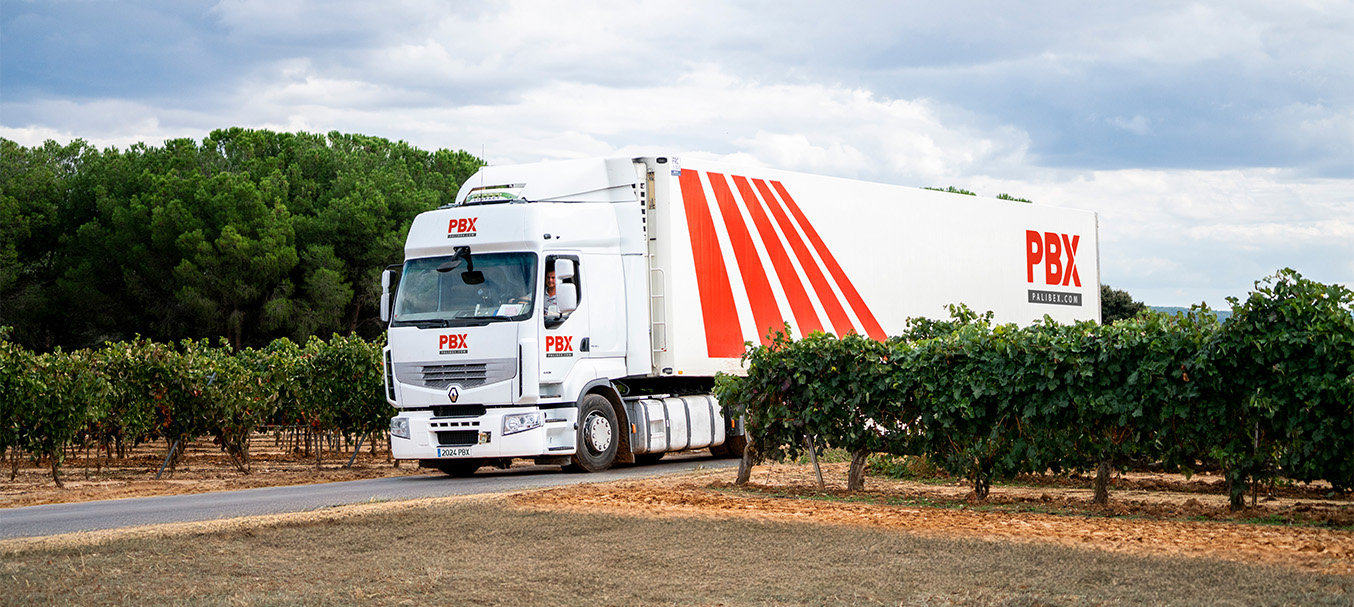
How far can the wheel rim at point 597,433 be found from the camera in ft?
54.2

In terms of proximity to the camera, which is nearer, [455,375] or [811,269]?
[455,375]

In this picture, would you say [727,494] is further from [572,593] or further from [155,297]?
[155,297]

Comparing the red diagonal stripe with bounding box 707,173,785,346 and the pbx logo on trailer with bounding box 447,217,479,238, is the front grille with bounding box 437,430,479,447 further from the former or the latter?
the red diagonal stripe with bounding box 707,173,785,346

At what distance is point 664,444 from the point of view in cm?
1736

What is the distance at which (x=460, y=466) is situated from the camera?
57.2 feet

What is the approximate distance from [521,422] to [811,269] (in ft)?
16.9

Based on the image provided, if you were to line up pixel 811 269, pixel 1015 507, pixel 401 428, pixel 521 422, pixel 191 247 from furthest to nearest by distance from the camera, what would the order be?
pixel 191 247
pixel 811 269
pixel 401 428
pixel 521 422
pixel 1015 507

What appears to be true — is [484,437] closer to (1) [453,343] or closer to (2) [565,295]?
(1) [453,343]

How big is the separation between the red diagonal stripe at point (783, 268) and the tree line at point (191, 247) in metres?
25.0

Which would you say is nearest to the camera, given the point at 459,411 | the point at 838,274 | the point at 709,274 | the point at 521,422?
the point at 521,422

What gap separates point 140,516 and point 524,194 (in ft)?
22.4

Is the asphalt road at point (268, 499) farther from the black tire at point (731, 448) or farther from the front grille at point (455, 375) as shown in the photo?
the black tire at point (731, 448)

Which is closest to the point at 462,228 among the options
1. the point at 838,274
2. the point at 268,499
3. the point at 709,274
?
the point at 709,274

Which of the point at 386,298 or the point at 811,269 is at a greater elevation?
the point at 811,269
